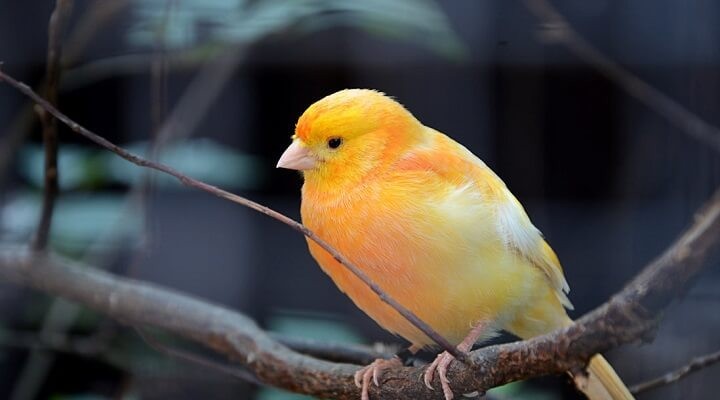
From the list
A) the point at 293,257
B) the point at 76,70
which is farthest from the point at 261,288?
the point at 76,70

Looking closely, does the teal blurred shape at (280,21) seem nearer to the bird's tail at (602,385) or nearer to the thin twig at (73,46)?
the thin twig at (73,46)

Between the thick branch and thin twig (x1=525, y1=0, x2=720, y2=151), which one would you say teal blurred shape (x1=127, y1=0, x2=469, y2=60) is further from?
the thick branch

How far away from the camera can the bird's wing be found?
0.58 metres

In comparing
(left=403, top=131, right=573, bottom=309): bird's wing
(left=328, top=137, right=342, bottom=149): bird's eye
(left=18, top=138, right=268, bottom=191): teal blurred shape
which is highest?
(left=328, top=137, right=342, bottom=149): bird's eye

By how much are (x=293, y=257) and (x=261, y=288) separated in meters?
0.12

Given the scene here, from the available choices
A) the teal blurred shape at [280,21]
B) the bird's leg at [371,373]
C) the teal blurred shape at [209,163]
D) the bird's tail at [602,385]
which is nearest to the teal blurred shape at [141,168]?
the teal blurred shape at [209,163]

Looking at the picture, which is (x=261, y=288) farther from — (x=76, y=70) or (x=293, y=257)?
(x=76, y=70)

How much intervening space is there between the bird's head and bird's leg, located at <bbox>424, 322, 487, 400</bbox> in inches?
4.8

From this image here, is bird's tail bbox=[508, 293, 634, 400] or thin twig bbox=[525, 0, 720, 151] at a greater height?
thin twig bbox=[525, 0, 720, 151]

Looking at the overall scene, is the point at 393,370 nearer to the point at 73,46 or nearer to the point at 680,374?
the point at 680,374

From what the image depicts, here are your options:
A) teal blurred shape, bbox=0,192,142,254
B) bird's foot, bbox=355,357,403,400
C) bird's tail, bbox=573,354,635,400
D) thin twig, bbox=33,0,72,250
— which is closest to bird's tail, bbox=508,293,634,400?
bird's tail, bbox=573,354,635,400

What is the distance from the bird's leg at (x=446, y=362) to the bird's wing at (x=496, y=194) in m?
0.05

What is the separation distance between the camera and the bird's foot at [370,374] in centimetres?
68

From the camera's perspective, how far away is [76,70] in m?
1.03
